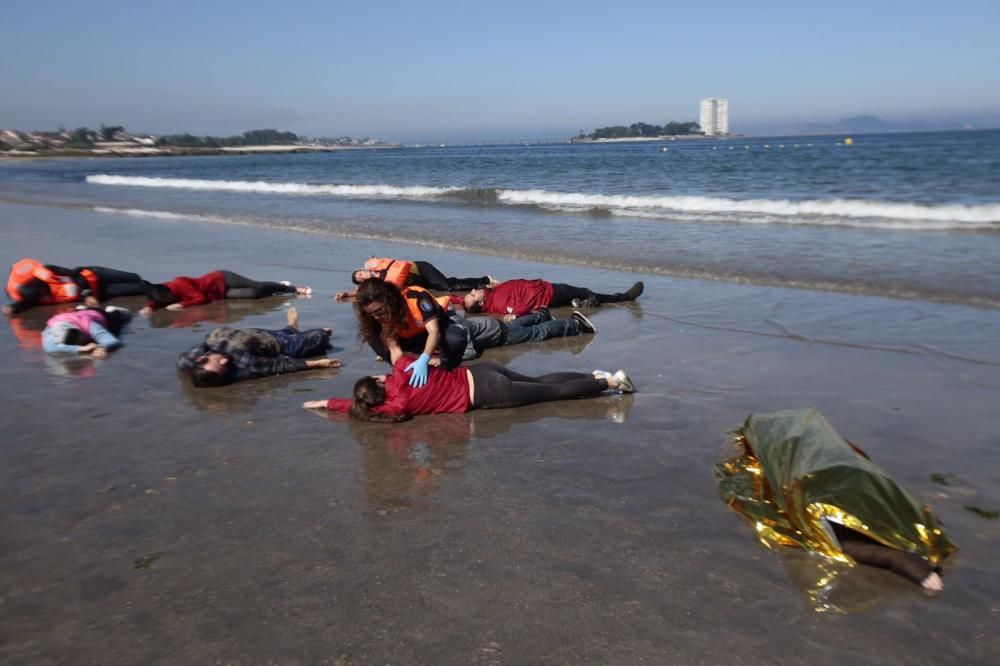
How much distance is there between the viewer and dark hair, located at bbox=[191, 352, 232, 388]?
6602 millimetres

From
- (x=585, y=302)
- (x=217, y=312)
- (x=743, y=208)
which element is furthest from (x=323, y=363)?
(x=743, y=208)

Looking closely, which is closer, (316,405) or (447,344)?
(316,405)

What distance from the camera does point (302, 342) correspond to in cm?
770

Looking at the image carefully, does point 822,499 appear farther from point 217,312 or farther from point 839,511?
point 217,312

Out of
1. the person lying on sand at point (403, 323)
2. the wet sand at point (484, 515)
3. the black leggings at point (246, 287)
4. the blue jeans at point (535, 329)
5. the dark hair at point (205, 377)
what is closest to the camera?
the wet sand at point (484, 515)

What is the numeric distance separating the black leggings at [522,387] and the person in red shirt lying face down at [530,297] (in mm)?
3073

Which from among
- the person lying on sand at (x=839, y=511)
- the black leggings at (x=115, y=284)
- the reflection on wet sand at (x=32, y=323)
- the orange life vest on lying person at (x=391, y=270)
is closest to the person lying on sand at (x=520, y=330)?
the orange life vest on lying person at (x=391, y=270)

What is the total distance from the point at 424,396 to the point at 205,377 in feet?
6.95

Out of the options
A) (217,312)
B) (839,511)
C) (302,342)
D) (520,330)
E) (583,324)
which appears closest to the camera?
(839,511)

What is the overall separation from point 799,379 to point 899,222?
38.1ft

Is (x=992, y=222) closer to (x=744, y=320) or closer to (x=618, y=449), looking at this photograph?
(x=744, y=320)

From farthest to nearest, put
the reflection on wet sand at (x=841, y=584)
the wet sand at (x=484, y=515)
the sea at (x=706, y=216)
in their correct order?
the sea at (x=706, y=216) < the reflection on wet sand at (x=841, y=584) < the wet sand at (x=484, y=515)

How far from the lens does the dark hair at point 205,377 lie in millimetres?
6602

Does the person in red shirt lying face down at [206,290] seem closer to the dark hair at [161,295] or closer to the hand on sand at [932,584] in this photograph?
the dark hair at [161,295]
